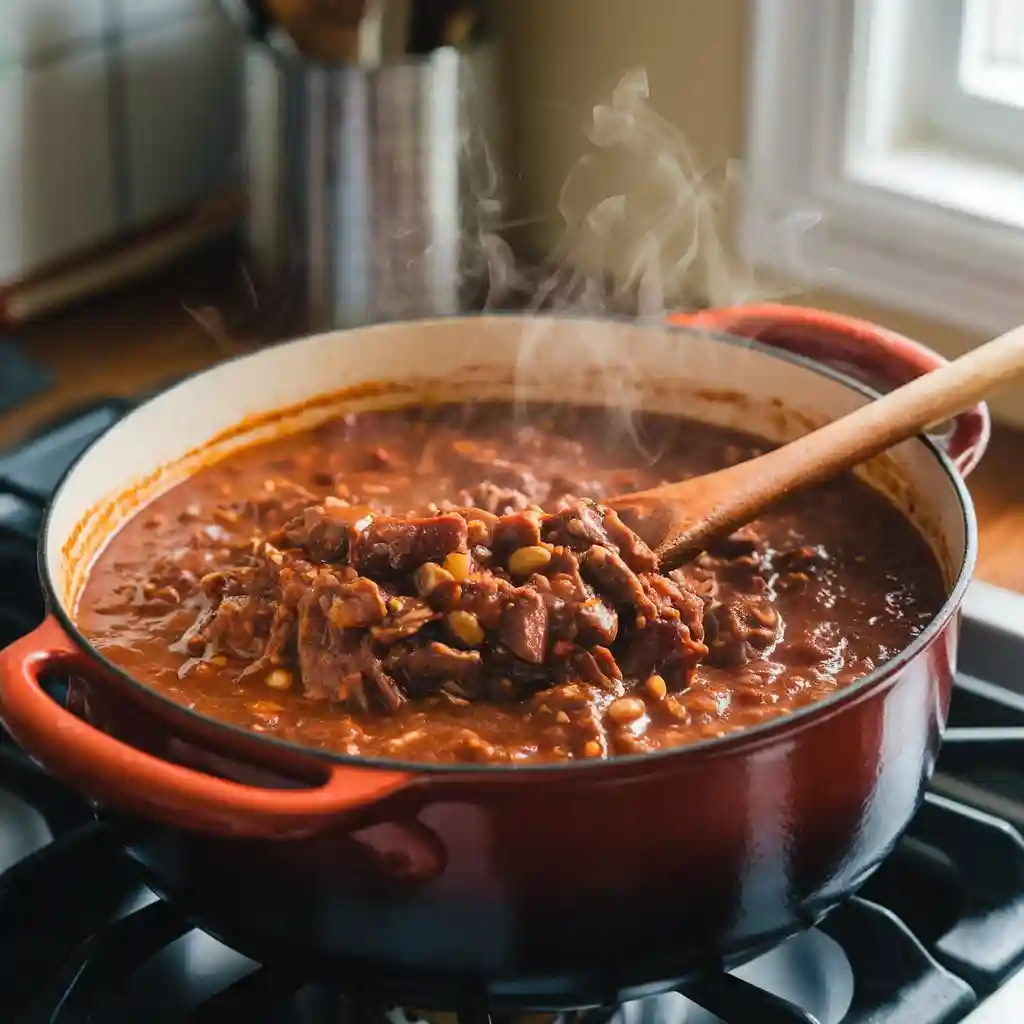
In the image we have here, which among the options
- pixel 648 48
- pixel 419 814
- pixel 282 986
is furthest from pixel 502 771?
pixel 648 48

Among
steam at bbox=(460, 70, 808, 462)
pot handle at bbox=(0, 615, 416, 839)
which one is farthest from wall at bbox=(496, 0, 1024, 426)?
pot handle at bbox=(0, 615, 416, 839)

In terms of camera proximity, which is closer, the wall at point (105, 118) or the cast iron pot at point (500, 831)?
the cast iron pot at point (500, 831)

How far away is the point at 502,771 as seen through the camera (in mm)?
711

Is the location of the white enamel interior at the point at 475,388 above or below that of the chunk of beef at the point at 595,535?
below

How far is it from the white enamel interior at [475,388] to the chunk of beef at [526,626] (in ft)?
1.02

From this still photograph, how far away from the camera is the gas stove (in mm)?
888

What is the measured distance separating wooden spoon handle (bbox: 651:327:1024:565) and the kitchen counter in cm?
43

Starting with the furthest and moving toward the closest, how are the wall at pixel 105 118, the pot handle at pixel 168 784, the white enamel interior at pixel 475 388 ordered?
the wall at pixel 105 118 → the white enamel interior at pixel 475 388 → the pot handle at pixel 168 784

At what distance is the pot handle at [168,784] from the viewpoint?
715mm

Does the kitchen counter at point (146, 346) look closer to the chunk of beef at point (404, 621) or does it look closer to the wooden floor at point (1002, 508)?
the wooden floor at point (1002, 508)

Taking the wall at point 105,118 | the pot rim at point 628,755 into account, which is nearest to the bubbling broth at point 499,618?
the pot rim at point 628,755

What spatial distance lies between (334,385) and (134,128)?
0.62 metres

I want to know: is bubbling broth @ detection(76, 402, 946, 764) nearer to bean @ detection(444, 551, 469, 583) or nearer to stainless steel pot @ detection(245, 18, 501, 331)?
bean @ detection(444, 551, 469, 583)

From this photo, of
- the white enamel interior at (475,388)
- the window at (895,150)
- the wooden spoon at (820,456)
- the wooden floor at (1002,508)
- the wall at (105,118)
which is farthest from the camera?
the wall at (105,118)
